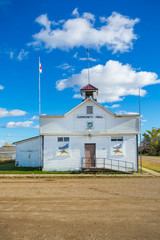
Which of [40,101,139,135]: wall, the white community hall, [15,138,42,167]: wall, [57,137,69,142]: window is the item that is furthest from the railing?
[15,138,42,167]: wall

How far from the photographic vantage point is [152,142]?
5438 cm

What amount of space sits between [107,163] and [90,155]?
1.73m

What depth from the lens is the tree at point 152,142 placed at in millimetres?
52844

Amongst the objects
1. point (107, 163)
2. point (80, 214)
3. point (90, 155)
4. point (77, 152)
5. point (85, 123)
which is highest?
point (85, 123)

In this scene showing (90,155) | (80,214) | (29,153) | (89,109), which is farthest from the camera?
(29,153)

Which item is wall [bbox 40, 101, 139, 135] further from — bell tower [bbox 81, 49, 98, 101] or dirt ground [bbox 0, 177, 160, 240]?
dirt ground [bbox 0, 177, 160, 240]

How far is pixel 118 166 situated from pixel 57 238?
→ 12827mm

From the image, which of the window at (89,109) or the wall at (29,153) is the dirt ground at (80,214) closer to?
the window at (89,109)

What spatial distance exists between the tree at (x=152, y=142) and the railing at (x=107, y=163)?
3770 centimetres

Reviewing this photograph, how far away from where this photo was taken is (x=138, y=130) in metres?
18.8

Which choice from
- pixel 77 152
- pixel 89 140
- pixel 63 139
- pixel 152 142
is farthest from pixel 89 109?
pixel 152 142

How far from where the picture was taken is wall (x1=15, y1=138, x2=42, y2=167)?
893 inches

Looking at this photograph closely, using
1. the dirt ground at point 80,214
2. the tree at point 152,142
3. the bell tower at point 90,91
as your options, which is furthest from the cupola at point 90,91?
the tree at point 152,142

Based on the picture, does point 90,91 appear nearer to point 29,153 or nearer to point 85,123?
point 85,123
